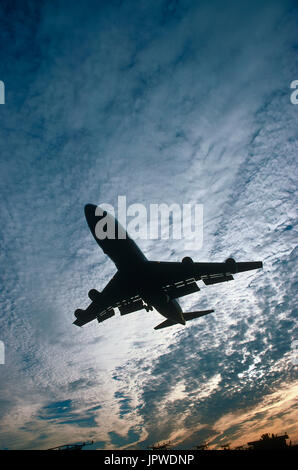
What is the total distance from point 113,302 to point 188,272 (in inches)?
321

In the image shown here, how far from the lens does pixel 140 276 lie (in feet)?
63.2

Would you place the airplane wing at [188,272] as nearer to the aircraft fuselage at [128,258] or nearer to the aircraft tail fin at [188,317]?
the aircraft fuselage at [128,258]

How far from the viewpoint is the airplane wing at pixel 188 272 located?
18000 millimetres

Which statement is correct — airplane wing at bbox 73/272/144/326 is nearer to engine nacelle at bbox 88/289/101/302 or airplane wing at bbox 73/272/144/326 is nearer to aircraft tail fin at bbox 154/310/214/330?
engine nacelle at bbox 88/289/101/302

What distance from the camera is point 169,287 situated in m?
21.0

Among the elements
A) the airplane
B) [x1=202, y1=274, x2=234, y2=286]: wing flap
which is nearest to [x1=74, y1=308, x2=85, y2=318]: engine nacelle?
the airplane

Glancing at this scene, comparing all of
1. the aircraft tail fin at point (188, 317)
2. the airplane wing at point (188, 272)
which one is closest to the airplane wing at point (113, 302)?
the airplane wing at point (188, 272)

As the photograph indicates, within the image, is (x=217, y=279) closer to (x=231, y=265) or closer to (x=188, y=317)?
(x=231, y=265)

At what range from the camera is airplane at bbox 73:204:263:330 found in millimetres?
17703

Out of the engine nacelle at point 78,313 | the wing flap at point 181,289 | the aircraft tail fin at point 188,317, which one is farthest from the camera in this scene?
the aircraft tail fin at point 188,317

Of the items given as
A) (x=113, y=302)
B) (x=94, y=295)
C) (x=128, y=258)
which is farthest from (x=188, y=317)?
(x=128, y=258)
